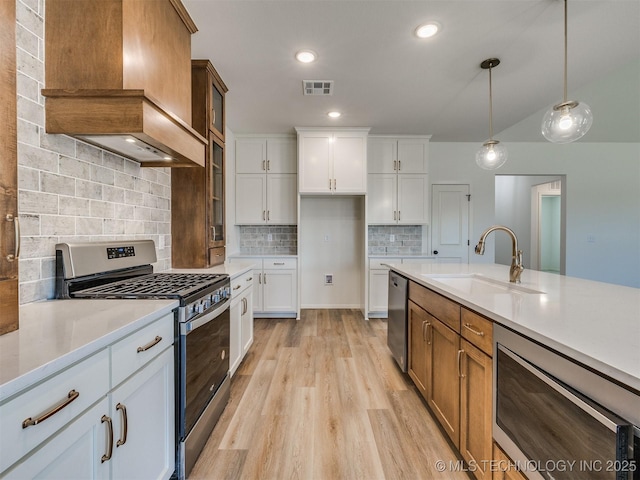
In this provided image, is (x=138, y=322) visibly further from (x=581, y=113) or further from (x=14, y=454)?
(x=581, y=113)

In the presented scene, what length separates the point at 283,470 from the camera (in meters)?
1.47

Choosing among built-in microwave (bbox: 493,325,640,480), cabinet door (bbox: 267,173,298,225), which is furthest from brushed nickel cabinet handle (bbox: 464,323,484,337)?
cabinet door (bbox: 267,173,298,225)

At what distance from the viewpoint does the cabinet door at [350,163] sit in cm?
387

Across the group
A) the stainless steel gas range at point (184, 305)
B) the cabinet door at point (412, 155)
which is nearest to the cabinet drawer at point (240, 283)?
the stainless steel gas range at point (184, 305)

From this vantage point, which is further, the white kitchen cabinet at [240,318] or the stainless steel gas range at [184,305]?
the white kitchen cabinet at [240,318]

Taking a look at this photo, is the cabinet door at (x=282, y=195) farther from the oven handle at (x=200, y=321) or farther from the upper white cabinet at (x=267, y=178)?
the oven handle at (x=200, y=321)

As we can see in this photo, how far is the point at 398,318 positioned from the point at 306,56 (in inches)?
87.8

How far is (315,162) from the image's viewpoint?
12.7 ft

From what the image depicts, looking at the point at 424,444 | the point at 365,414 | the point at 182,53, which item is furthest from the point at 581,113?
the point at 182,53

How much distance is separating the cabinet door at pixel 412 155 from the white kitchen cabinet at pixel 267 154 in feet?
5.02

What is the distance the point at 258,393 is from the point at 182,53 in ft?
7.92

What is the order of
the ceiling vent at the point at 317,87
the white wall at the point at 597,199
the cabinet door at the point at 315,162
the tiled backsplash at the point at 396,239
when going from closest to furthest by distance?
the ceiling vent at the point at 317,87, the cabinet door at the point at 315,162, the tiled backsplash at the point at 396,239, the white wall at the point at 597,199

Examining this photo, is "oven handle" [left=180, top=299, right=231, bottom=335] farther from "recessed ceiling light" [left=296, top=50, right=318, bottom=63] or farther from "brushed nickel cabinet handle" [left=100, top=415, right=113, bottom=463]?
"recessed ceiling light" [left=296, top=50, right=318, bottom=63]

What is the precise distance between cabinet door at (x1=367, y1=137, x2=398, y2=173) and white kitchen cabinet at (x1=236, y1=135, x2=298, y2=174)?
3.60 feet
